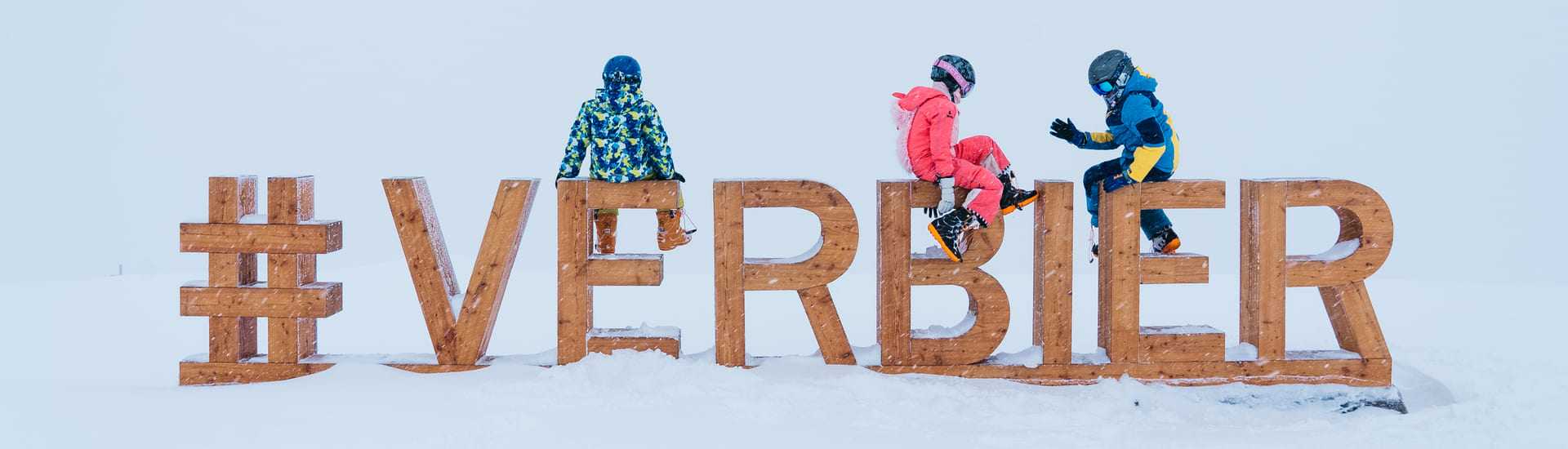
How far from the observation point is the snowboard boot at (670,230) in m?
5.18

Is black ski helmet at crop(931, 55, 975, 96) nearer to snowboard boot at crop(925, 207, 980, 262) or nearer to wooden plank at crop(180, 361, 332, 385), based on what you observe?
snowboard boot at crop(925, 207, 980, 262)

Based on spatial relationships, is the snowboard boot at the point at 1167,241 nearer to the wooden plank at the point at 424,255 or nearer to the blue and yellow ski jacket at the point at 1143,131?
the blue and yellow ski jacket at the point at 1143,131

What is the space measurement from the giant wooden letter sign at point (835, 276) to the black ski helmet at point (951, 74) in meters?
0.47

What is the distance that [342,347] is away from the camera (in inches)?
231

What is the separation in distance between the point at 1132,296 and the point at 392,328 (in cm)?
425

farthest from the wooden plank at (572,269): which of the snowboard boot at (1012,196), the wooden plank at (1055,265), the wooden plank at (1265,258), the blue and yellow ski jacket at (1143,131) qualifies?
the wooden plank at (1265,258)

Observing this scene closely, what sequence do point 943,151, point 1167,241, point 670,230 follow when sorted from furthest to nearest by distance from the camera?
point 670,230 < point 1167,241 < point 943,151

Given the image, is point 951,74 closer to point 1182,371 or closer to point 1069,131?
point 1069,131

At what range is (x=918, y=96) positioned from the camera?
15.2ft

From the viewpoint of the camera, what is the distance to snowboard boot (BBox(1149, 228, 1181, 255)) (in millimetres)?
5035

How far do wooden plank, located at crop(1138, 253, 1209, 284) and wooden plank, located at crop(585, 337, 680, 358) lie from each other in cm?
210

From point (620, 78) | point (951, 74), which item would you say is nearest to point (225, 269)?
point (620, 78)

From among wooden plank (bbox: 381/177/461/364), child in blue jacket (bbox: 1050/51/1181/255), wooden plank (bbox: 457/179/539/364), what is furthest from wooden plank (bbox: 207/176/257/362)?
child in blue jacket (bbox: 1050/51/1181/255)

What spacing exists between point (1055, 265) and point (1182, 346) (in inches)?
26.7
